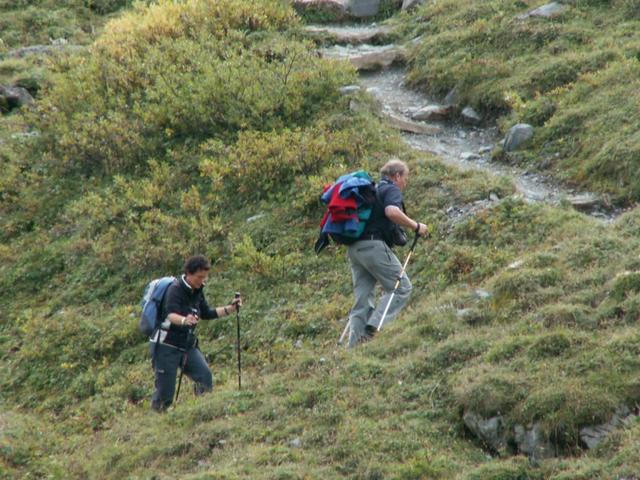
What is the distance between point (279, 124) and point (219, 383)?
286 inches

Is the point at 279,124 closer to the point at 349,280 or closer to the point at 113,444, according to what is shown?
the point at 349,280

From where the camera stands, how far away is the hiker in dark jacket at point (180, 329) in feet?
37.6

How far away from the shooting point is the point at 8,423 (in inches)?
514

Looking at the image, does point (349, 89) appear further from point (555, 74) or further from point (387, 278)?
point (387, 278)

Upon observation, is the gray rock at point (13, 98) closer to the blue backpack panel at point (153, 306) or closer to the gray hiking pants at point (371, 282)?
the blue backpack panel at point (153, 306)

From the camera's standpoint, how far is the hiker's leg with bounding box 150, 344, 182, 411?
11.7 metres

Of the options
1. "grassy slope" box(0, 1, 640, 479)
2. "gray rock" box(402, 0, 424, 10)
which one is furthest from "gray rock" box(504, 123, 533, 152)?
"gray rock" box(402, 0, 424, 10)

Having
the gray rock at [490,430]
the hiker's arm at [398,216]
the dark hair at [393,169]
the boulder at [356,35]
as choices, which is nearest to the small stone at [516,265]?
the hiker's arm at [398,216]

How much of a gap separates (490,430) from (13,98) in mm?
19068

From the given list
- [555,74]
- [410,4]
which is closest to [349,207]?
[555,74]

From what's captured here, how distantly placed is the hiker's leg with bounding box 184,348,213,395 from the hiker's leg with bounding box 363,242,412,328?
2.07 metres

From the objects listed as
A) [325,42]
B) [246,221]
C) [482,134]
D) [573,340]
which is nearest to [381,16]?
[325,42]

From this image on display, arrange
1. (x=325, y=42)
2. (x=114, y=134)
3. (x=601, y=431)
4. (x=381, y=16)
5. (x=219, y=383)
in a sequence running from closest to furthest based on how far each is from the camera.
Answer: (x=601, y=431) < (x=219, y=383) < (x=114, y=134) < (x=325, y=42) < (x=381, y=16)

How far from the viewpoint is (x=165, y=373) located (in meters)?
11.8
